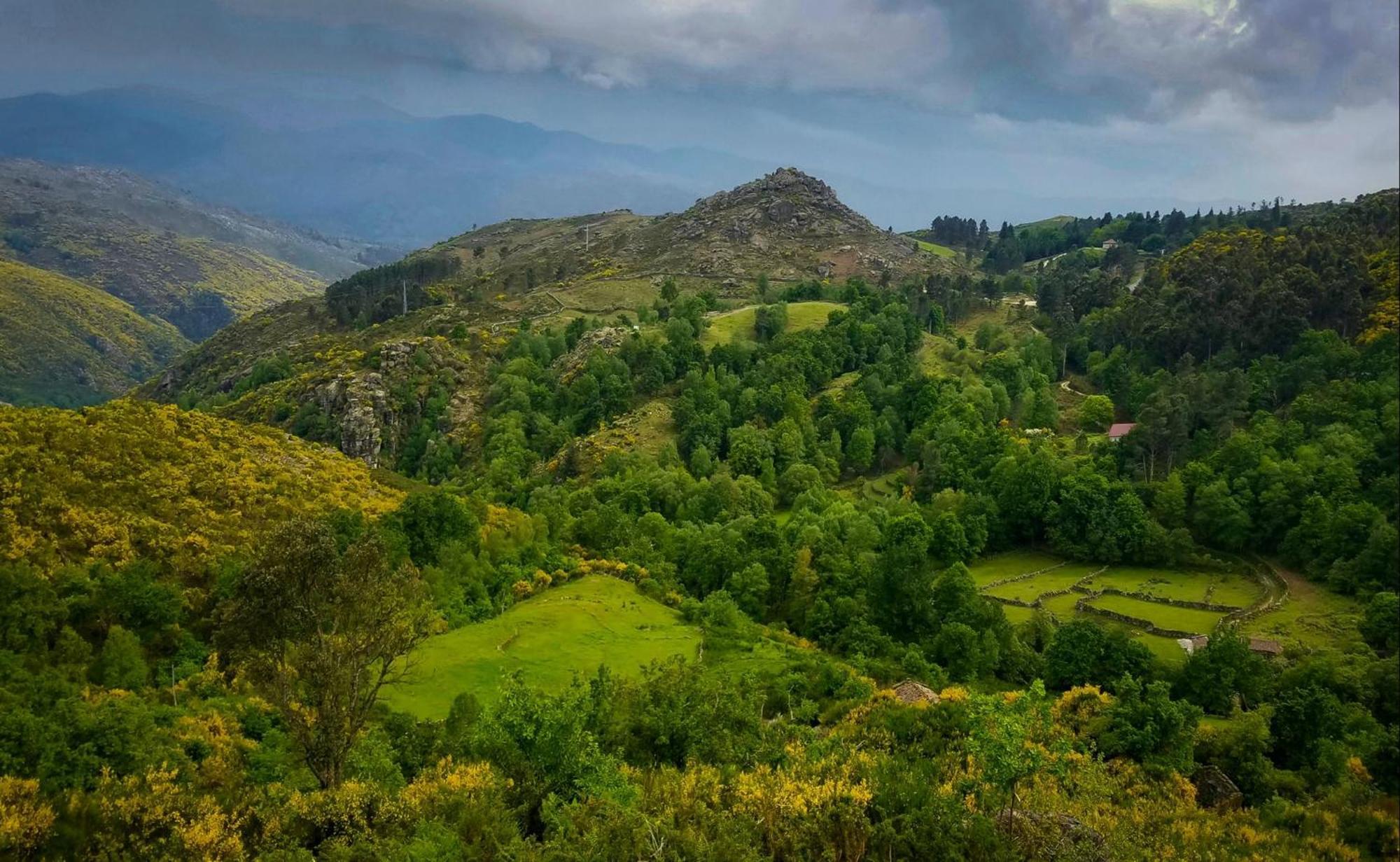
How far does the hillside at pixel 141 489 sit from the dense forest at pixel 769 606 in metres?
0.26

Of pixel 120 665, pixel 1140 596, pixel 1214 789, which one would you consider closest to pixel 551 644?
pixel 120 665

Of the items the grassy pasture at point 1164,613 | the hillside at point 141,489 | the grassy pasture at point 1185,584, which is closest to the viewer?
the hillside at point 141,489

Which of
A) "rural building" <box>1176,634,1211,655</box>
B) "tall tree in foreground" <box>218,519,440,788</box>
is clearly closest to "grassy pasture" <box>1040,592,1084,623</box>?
"rural building" <box>1176,634,1211,655</box>

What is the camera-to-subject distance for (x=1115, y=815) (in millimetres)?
23891

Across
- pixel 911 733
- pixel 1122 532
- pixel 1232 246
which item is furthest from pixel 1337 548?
pixel 1232 246

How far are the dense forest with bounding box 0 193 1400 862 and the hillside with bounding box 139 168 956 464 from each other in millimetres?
10244

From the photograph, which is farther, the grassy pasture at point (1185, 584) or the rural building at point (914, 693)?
the grassy pasture at point (1185, 584)

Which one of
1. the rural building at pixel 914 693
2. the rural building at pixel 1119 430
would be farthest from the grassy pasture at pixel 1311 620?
the rural building at pixel 1119 430

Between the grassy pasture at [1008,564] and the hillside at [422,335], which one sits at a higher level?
the hillside at [422,335]

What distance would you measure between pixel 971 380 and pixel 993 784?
90161 millimetres

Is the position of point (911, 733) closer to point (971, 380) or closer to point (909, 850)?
point (909, 850)

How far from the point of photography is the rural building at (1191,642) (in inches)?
2042

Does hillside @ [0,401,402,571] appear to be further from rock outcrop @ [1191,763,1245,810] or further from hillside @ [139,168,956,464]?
hillside @ [139,168,956,464]

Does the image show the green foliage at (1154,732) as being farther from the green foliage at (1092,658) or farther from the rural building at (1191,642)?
the rural building at (1191,642)
